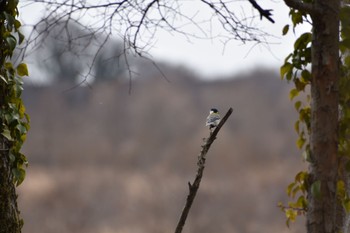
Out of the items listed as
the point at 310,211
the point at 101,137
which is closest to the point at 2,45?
the point at 310,211

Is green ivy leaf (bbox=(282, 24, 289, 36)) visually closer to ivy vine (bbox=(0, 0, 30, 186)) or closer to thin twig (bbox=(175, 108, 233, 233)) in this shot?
thin twig (bbox=(175, 108, 233, 233))

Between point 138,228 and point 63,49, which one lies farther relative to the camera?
point 138,228

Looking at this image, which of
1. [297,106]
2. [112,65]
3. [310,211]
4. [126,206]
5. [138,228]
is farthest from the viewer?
[126,206]

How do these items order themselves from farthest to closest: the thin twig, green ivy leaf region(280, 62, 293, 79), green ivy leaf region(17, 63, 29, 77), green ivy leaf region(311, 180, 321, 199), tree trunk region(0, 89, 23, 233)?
green ivy leaf region(17, 63, 29, 77)
tree trunk region(0, 89, 23, 233)
green ivy leaf region(280, 62, 293, 79)
the thin twig
green ivy leaf region(311, 180, 321, 199)

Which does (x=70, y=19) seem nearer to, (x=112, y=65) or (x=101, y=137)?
(x=112, y=65)

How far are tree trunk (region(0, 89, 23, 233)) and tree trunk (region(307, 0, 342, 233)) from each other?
48.1 inches

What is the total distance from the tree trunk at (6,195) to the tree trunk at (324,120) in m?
1.22

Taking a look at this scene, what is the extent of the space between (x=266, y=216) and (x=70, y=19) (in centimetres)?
A: 777

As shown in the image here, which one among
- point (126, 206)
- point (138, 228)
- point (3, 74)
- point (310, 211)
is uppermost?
point (126, 206)

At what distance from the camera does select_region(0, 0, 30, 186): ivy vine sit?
9.04 feet

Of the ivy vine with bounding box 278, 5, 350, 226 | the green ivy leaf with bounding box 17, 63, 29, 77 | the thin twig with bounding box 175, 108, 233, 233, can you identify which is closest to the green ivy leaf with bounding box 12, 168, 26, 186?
the green ivy leaf with bounding box 17, 63, 29, 77

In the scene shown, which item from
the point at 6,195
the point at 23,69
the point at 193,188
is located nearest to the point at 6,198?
the point at 6,195

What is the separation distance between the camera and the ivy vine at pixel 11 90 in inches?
108

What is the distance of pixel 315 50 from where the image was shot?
7.89 feet
